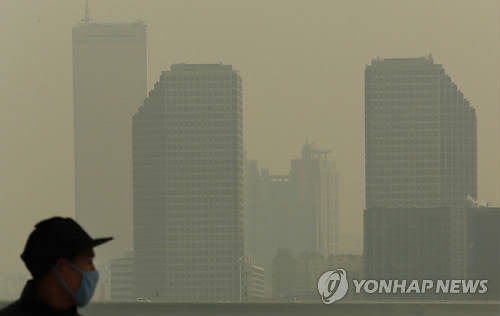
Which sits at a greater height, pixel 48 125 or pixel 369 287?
pixel 48 125

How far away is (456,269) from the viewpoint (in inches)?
219

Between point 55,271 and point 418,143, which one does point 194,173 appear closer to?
point 418,143

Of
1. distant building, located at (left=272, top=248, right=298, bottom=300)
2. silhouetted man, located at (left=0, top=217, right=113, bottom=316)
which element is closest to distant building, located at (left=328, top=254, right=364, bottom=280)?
distant building, located at (left=272, top=248, right=298, bottom=300)

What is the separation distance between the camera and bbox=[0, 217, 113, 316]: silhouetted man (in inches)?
56.1

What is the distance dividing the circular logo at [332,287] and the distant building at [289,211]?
0.45 feet

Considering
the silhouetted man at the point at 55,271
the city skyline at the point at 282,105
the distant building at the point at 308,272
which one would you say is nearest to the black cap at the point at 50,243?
the silhouetted man at the point at 55,271

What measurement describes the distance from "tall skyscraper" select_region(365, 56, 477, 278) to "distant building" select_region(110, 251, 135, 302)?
1.36 meters

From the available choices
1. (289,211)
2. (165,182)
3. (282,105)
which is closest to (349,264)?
(289,211)

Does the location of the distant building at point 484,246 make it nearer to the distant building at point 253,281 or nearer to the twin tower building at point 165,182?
the twin tower building at point 165,182

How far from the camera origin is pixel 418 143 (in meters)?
5.52

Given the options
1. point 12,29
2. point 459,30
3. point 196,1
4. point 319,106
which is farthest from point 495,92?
point 12,29

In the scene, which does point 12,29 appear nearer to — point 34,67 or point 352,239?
point 34,67

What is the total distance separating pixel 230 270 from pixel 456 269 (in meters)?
1.27

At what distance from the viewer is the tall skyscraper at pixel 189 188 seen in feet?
18.5
